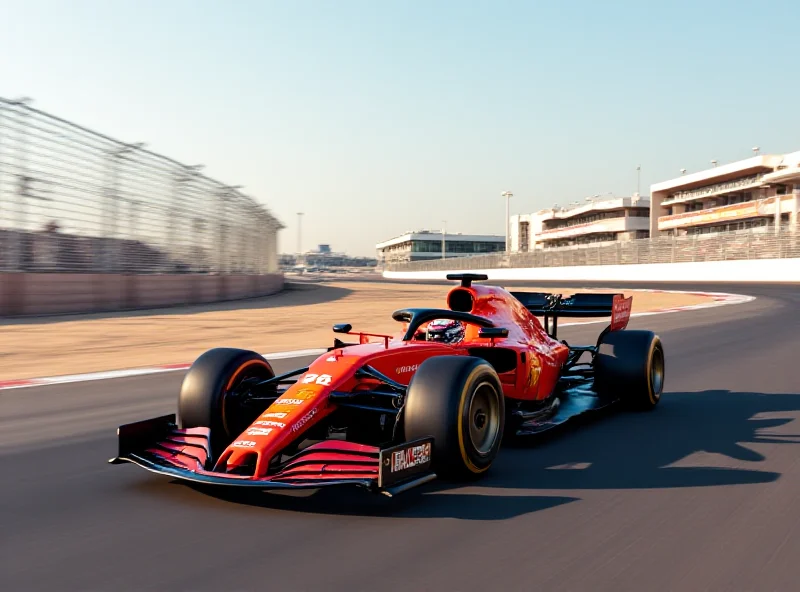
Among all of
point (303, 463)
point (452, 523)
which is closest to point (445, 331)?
point (303, 463)

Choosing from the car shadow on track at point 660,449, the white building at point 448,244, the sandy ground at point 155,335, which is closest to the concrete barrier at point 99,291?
the sandy ground at point 155,335

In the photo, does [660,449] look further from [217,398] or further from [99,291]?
[99,291]

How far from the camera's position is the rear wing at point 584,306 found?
816 centimetres

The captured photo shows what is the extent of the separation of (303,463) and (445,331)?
2.35 metres

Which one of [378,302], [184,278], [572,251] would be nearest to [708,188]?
[572,251]

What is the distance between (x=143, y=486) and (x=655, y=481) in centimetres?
297

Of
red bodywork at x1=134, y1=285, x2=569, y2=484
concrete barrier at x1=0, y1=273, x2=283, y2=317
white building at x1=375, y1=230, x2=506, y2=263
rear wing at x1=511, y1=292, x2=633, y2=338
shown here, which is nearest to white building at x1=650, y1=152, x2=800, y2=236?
concrete barrier at x1=0, y1=273, x2=283, y2=317

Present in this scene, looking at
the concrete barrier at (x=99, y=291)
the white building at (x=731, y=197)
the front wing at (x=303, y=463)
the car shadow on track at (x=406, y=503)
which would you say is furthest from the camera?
the white building at (x=731, y=197)

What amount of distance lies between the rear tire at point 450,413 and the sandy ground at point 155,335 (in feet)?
21.3

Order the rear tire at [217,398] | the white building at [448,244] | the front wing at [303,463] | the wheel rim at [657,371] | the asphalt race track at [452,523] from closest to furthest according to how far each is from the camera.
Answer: the asphalt race track at [452,523] < the front wing at [303,463] < the rear tire at [217,398] < the wheel rim at [657,371] < the white building at [448,244]

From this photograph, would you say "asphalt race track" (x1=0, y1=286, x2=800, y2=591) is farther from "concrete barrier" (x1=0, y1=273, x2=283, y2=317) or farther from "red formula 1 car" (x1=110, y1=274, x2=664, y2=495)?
"concrete barrier" (x1=0, y1=273, x2=283, y2=317)

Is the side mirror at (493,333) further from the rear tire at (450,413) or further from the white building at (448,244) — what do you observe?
the white building at (448,244)

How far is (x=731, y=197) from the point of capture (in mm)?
74750

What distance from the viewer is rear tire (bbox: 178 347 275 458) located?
5270 millimetres
